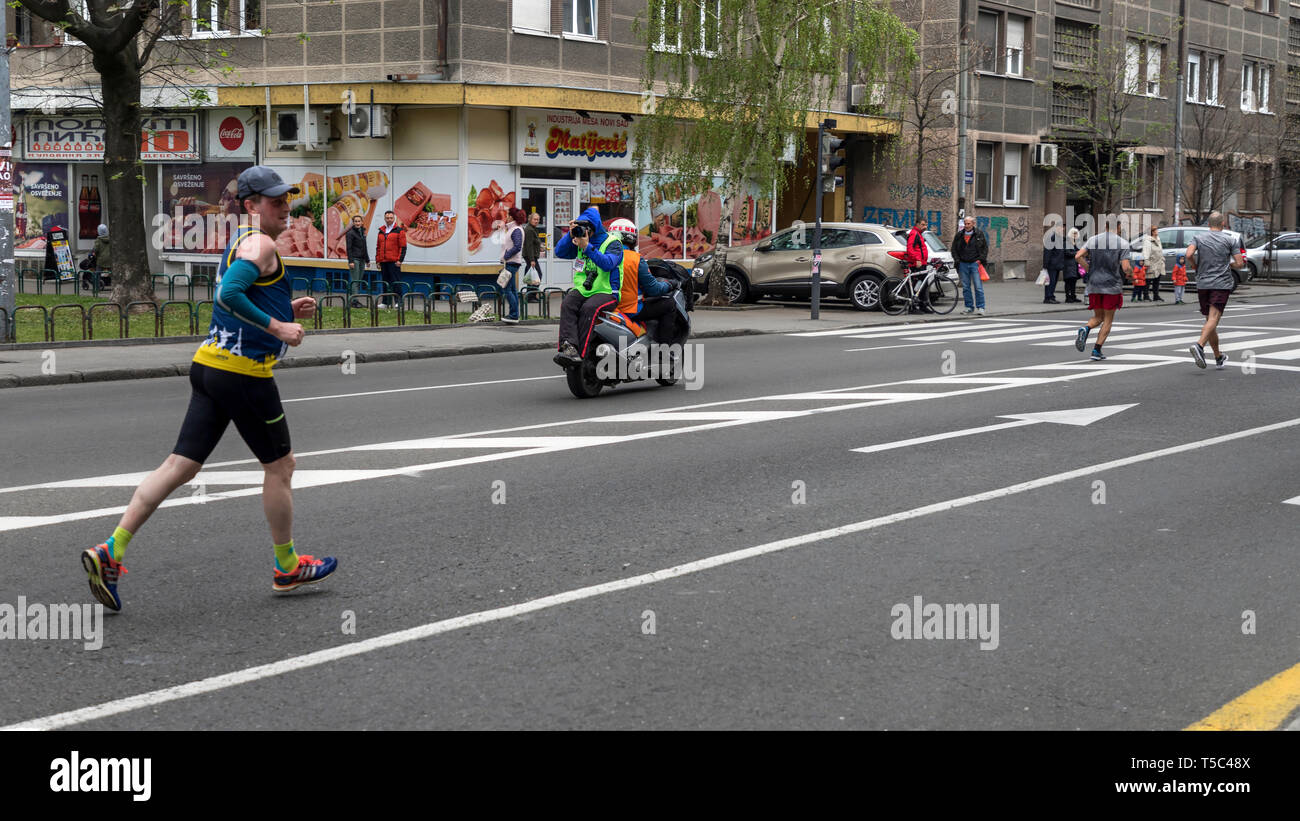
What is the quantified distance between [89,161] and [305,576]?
102 feet

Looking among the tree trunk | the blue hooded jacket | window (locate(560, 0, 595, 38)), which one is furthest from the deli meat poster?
the blue hooded jacket

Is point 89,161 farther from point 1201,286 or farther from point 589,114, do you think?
point 1201,286

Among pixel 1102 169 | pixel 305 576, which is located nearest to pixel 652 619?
pixel 305 576

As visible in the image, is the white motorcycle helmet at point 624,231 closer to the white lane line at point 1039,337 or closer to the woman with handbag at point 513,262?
the white lane line at point 1039,337

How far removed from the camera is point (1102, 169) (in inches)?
1631

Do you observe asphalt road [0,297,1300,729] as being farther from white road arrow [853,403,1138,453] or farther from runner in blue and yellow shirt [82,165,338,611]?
runner in blue and yellow shirt [82,165,338,611]

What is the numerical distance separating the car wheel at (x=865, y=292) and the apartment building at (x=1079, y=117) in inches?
375

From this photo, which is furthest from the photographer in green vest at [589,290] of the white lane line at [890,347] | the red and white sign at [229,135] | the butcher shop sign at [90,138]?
the butcher shop sign at [90,138]

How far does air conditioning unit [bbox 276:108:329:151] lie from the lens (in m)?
29.3

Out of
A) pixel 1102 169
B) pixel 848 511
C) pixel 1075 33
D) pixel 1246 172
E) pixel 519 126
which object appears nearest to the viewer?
pixel 848 511

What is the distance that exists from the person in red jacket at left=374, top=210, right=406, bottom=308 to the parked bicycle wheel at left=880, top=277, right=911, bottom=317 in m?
9.25

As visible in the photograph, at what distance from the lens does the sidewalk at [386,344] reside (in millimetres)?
15961

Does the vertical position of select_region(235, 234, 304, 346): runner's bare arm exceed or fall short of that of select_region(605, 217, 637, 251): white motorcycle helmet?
it falls short
